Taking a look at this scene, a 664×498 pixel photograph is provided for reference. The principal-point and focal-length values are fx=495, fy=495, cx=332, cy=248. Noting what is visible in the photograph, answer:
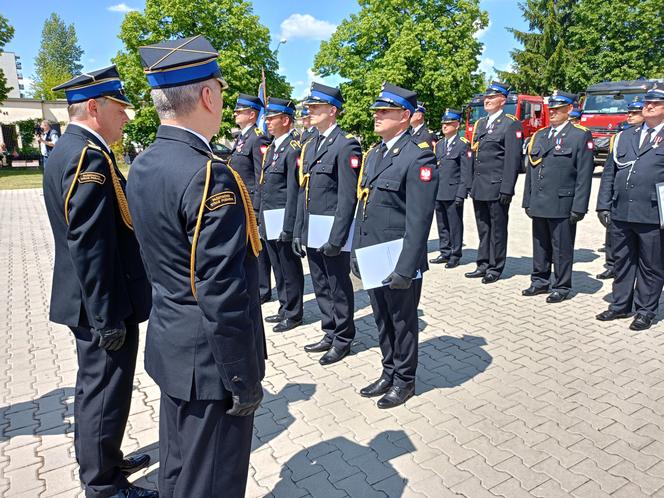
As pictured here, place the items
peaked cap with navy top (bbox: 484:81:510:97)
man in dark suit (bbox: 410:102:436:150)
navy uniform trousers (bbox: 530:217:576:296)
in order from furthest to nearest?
man in dark suit (bbox: 410:102:436:150) → peaked cap with navy top (bbox: 484:81:510:97) → navy uniform trousers (bbox: 530:217:576:296)

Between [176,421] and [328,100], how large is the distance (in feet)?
10.1

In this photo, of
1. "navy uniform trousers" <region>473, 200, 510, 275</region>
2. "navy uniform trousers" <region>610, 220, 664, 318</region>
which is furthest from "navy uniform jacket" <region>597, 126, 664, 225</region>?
"navy uniform trousers" <region>473, 200, 510, 275</region>

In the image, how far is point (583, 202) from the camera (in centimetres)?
534

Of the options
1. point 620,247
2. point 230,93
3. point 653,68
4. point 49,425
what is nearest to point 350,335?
point 49,425

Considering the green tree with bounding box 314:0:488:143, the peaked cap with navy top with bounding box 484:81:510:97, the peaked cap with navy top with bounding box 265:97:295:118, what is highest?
the green tree with bounding box 314:0:488:143

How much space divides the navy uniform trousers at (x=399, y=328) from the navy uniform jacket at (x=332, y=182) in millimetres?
713

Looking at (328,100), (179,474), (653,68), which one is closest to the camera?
(179,474)

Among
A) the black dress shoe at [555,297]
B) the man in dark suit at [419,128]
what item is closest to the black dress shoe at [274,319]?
the black dress shoe at [555,297]

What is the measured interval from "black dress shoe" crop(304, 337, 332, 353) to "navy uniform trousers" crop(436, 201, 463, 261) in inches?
136

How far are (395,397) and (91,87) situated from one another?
2752 millimetres

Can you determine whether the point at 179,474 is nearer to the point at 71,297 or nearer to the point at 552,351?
the point at 71,297

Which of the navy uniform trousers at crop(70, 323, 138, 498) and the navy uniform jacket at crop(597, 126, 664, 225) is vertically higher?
the navy uniform jacket at crop(597, 126, 664, 225)

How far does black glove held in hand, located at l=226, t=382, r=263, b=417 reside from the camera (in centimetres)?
178

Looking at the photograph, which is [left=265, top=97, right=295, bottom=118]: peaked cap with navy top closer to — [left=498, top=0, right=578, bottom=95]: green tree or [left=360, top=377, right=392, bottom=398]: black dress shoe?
[left=360, top=377, right=392, bottom=398]: black dress shoe
